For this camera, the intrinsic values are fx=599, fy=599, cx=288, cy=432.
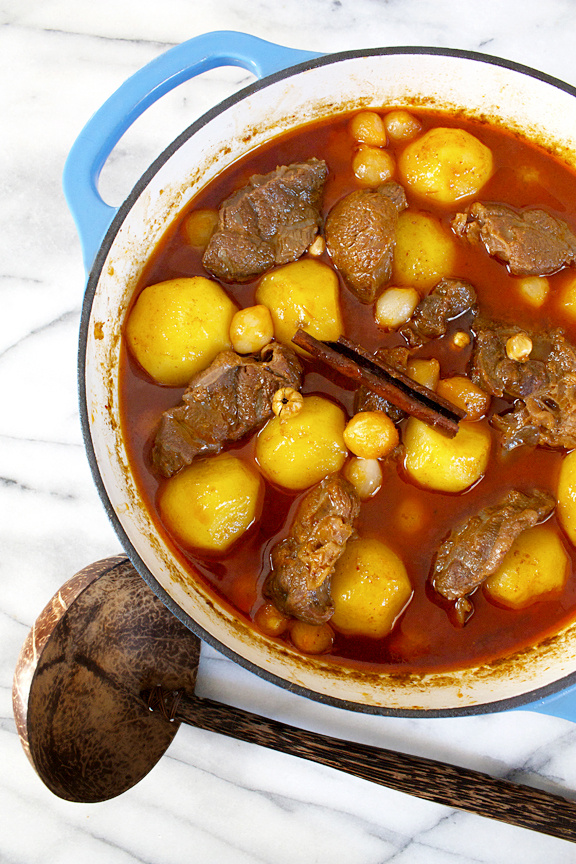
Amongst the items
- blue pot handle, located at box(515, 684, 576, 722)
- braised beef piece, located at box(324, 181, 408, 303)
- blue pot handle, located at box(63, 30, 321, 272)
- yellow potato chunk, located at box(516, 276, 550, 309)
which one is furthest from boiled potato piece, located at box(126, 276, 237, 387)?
blue pot handle, located at box(515, 684, 576, 722)

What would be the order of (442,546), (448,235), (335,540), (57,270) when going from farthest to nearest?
(57,270)
(448,235)
(442,546)
(335,540)

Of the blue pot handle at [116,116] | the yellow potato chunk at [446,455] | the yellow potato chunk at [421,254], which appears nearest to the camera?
the blue pot handle at [116,116]

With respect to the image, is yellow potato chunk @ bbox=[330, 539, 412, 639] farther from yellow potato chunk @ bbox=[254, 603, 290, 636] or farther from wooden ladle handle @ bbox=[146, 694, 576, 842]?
wooden ladle handle @ bbox=[146, 694, 576, 842]

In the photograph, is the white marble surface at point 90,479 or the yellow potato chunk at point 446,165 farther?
the white marble surface at point 90,479

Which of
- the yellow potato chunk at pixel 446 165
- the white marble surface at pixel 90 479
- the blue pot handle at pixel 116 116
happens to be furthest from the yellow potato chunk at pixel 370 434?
the white marble surface at pixel 90 479

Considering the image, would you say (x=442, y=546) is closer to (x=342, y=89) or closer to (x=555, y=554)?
(x=555, y=554)

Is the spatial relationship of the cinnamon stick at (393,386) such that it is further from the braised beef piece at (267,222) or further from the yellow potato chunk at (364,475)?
the braised beef piece at (267,222)

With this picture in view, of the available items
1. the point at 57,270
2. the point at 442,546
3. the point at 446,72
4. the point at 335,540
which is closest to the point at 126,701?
the point at 335,540
